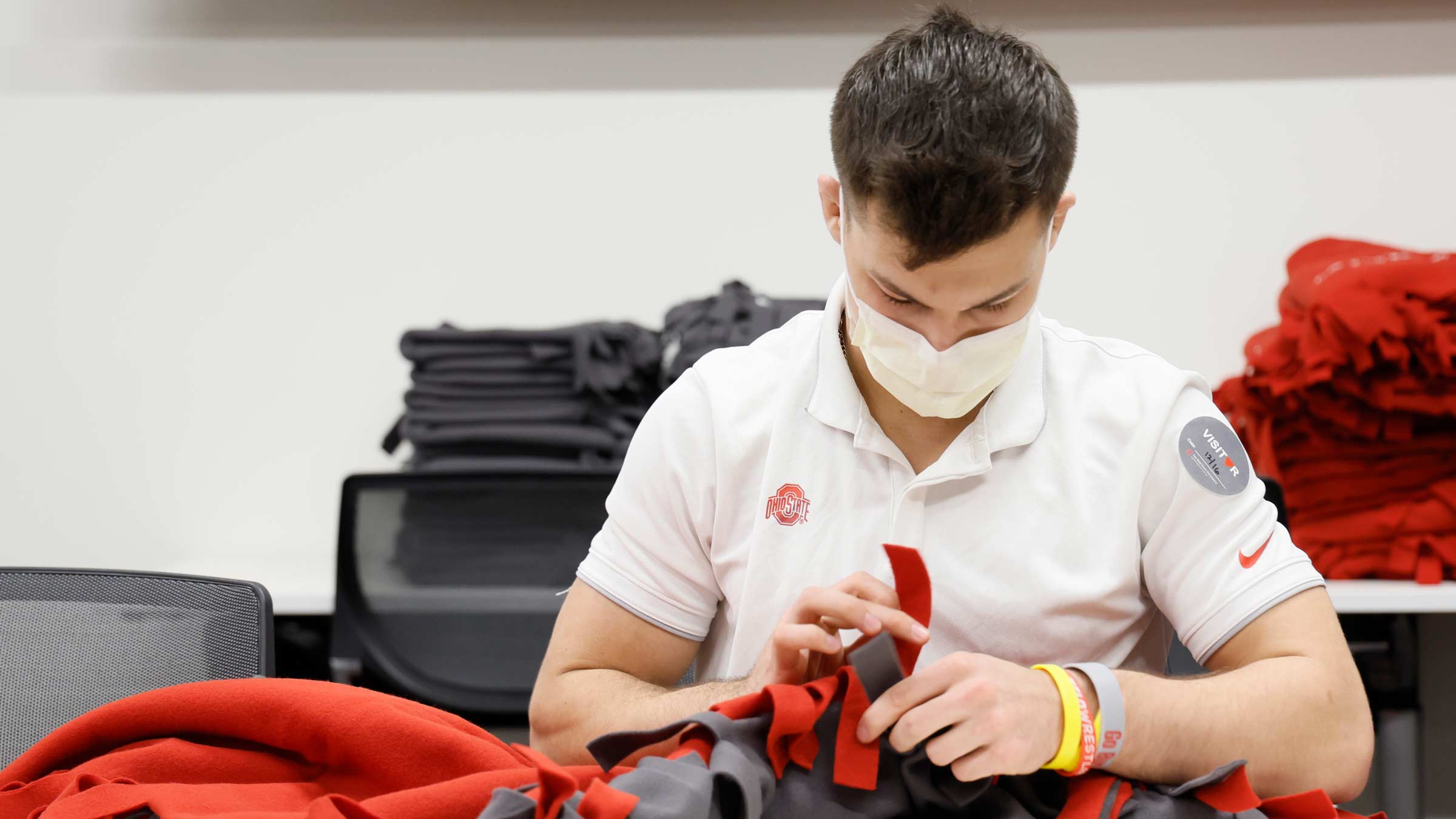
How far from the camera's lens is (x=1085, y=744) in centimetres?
81

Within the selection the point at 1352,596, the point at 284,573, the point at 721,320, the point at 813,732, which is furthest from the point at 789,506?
the point at 284,573

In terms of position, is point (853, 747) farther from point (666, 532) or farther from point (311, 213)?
point (311, 213)

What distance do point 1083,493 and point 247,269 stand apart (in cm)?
191

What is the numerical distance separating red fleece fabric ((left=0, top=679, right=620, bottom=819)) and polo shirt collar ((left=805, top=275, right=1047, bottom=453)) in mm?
465

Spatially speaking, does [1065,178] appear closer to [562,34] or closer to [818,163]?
[818,163]

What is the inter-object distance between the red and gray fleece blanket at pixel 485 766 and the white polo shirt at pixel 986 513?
224 millimetres

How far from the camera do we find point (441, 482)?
5.70ft

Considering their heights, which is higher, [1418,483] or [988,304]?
[988,304]

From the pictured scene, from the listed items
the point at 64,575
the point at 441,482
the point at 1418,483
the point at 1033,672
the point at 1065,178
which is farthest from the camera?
the point at 1418,483

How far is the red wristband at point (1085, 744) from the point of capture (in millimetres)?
808

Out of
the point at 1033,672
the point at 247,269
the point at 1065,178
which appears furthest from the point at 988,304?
the point at 247,269

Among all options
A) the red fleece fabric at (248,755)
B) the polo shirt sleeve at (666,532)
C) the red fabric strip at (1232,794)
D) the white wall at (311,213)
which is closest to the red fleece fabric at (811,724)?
the red fleece fabric at (248,755)

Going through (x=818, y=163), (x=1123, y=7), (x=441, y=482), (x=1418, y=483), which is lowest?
(x=1418, y=483)

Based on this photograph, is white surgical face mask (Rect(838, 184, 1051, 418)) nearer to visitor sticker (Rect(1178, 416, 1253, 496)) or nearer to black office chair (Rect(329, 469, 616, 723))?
visitor sticker (Rect(1178, 416, 1253, 496))
